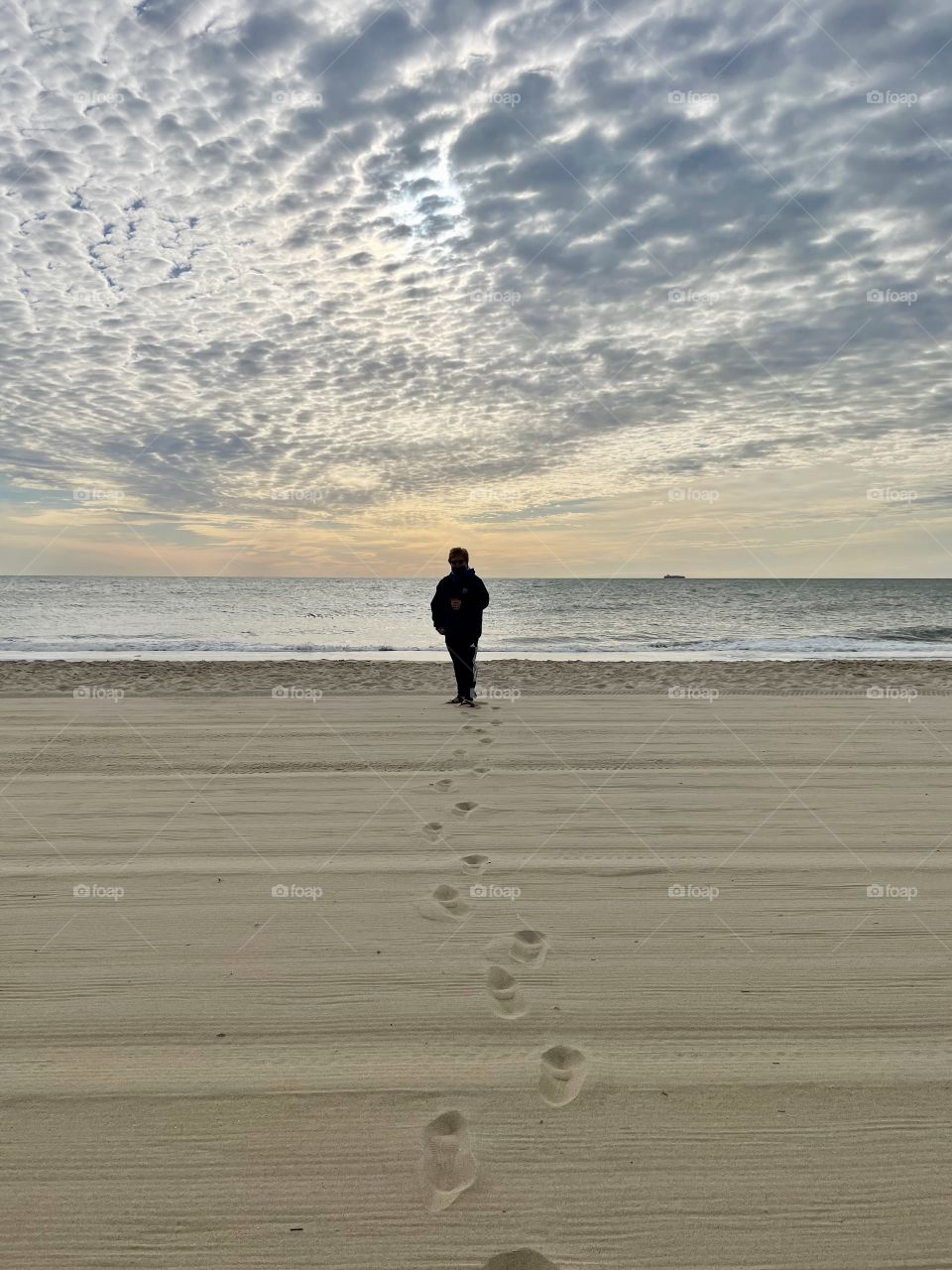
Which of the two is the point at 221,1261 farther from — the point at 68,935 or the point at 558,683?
the point at 558,683

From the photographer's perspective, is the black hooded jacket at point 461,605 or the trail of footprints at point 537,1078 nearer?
the trail of footprints at point 537,1078

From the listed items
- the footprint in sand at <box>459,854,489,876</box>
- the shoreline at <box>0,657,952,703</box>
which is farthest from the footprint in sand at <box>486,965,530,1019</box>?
the shoreline at <box>0,657,952,703</box>

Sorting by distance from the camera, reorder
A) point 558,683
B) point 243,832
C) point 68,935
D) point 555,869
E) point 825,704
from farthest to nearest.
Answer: point 558,683
point 825,704
point 243,832
point 555,869
point 68,935

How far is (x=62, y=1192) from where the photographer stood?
1.88m

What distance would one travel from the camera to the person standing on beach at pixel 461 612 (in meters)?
9.21

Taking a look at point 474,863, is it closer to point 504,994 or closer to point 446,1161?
point 504,994

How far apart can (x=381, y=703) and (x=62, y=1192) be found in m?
7.66

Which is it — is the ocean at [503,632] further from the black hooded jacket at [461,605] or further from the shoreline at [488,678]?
the black hooded jacket at [461,605]

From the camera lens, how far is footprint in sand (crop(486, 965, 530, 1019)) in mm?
2615

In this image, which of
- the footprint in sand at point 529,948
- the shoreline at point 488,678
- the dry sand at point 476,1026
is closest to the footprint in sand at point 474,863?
the dry sand at point 476,1026

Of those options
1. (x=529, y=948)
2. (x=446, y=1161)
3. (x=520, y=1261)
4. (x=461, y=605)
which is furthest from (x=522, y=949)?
(x=461, y=605)

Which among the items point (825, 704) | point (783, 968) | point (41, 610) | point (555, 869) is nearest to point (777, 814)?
point (555, 869)

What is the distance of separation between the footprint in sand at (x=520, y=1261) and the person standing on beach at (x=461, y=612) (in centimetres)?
753

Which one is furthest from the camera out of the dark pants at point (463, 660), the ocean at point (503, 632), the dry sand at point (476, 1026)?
the ocean at point (503, 632)
